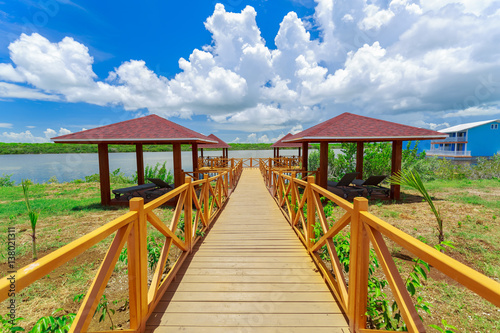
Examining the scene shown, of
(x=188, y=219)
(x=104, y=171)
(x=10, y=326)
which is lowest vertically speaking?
(x=10, y=326)

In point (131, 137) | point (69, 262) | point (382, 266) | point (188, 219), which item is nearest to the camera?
point (382, 266)

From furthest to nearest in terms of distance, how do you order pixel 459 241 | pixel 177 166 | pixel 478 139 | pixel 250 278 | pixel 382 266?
pixel 478 139 < pixel 177 166 < pixel 459 241 < pixel 250 278 < pixel 382 266

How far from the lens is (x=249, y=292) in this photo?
2578 mm

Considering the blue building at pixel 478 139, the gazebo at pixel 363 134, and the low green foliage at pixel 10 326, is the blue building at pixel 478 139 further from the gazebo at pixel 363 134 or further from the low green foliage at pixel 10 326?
the low green foliage at pixel 10 326

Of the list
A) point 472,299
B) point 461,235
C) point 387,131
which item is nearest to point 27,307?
point 472,299

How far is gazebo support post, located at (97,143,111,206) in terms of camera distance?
870 cm

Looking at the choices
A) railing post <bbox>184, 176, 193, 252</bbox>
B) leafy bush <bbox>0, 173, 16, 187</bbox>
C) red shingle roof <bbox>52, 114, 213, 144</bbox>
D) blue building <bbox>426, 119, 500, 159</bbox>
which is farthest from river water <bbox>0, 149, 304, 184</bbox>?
blue building <bbox>426, 119, 500, 159</bbox>

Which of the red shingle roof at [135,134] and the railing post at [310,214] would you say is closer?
the railing post at [310,214]

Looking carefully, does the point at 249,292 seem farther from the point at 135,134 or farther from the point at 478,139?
→ the point at 478,139

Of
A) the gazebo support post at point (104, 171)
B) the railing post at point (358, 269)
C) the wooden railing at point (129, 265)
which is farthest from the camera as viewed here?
the gazebo support post at point (104, 171)

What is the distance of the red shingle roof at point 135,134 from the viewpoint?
8.05 metres

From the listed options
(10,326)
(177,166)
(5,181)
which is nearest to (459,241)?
(10,326)

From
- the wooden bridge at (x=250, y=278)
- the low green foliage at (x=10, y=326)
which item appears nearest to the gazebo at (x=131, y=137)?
the wooden bridge at (x=250, y=278)

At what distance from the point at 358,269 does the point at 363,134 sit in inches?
294
